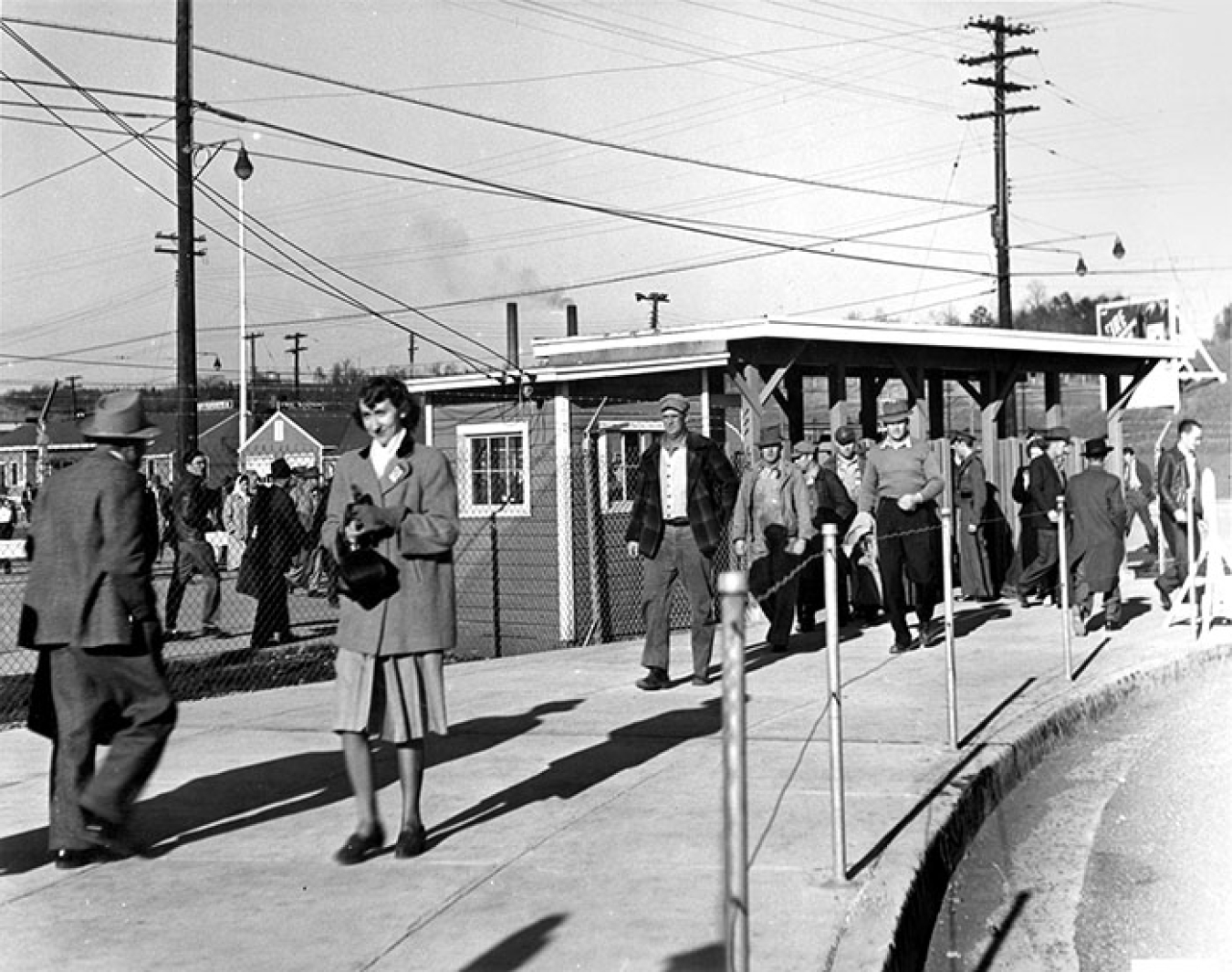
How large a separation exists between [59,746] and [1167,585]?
36.8 ft

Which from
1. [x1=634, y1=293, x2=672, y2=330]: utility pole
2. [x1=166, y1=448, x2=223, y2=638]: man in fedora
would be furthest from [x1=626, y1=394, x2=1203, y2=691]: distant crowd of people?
[x1=634, y1=293, x2=672, y2=330]: utility pole

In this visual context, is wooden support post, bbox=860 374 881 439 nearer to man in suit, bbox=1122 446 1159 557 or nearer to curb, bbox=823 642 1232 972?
man in suit, bbox=1122 446 1159 557

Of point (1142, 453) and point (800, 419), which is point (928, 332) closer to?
point (800, 419)

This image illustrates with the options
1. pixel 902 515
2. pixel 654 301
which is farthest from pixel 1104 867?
pixel 654 301

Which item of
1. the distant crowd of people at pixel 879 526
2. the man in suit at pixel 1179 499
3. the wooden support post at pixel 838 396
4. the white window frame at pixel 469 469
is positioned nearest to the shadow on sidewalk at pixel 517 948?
the distant crowd of people at pixel 879 526

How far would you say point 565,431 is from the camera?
1752 cm

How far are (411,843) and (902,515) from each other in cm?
682

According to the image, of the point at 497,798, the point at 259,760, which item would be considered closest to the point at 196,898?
the point at 497,798

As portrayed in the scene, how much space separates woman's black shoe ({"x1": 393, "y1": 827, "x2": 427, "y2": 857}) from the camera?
5926 millimetres

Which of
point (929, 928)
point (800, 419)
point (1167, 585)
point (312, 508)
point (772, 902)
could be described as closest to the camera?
point (772, 902)

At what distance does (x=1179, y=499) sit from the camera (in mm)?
14453

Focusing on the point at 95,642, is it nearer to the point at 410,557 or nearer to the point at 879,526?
the point at 410,557

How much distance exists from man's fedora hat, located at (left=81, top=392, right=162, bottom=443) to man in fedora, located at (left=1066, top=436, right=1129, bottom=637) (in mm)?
9022

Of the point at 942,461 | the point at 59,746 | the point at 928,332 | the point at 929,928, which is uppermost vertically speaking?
the point at 928,332
